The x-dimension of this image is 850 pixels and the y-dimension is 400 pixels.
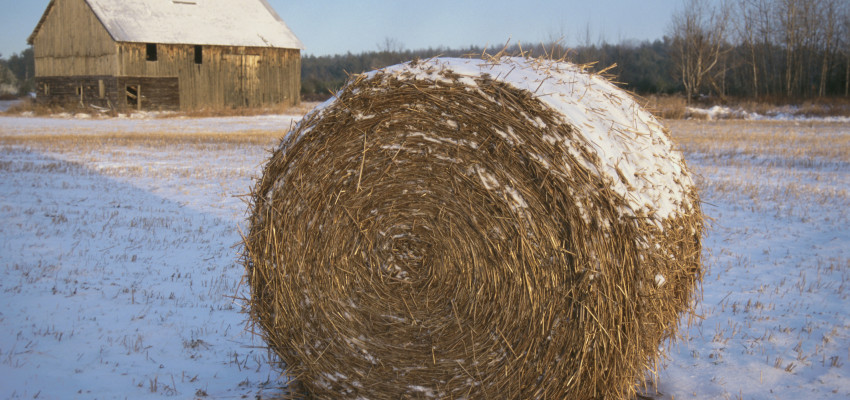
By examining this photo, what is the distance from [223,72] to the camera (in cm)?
3500

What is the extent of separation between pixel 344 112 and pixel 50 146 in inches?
624

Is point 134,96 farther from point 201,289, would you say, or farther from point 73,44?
point 201,289

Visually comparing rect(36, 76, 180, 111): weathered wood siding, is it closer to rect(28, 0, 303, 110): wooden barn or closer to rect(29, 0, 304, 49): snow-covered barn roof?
rect(28, 0, 303, 110): wooden barn

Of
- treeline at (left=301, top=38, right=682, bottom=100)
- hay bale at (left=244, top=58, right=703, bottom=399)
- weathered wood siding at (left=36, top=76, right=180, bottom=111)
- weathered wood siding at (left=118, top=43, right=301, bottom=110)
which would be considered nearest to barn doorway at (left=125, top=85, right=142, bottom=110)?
weathered wood siding at (left=36, top=76, right=180, bottom=111)

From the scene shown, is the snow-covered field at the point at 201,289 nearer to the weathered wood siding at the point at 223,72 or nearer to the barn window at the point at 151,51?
the weathered wood siding at the point at 223,72

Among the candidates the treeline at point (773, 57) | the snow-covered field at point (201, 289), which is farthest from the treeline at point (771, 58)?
the snow-covered field at point (201, 289)

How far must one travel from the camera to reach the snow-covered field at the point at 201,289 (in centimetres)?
419

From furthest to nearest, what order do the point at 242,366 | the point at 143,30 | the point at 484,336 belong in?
the point at 143,30 → the point at 242,366 → the point at 484,336

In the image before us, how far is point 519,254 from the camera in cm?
346

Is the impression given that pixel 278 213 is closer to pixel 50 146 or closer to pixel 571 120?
pixel 571 120

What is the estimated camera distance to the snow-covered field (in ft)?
13.7

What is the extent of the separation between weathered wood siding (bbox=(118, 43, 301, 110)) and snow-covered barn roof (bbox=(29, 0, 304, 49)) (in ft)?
1.55

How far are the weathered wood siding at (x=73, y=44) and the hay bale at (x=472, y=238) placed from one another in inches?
1280

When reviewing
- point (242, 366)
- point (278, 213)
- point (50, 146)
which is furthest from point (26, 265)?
point (50, 146)
